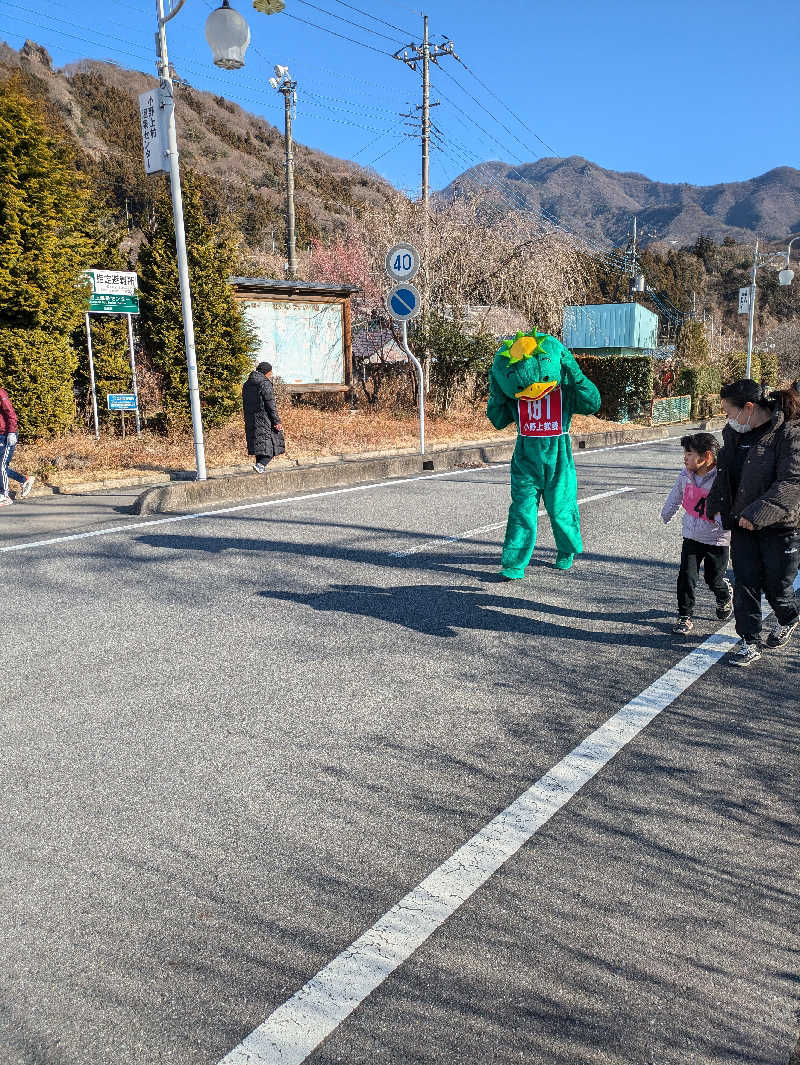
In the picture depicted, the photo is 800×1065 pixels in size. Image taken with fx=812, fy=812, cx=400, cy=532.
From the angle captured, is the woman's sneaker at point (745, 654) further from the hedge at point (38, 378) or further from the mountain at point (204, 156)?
the mountain at point (204, 156)

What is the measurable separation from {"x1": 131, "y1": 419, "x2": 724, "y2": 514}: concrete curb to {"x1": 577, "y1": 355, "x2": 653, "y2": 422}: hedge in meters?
9.82

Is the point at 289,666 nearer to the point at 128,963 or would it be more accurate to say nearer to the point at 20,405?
the point at 128,963

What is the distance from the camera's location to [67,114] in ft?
255

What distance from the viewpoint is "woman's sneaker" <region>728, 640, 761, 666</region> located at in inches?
176

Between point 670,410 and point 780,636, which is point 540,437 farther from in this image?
point 670,410

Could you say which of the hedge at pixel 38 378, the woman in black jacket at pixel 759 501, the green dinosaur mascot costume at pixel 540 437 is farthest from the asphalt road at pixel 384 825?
the hedge at pixel 38 378

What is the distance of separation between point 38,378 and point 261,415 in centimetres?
378

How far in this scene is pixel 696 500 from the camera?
508 cm

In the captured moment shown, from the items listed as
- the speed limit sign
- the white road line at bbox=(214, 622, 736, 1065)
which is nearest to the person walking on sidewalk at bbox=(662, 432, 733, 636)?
the white road line at bbox=(214, 622, 736, 1065)

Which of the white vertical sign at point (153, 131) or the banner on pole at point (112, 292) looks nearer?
the white vertical sign at point (153, 131)

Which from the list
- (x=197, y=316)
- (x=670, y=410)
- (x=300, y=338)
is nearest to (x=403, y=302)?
(x=197, y=316)

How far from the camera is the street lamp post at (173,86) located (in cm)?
Result: 942

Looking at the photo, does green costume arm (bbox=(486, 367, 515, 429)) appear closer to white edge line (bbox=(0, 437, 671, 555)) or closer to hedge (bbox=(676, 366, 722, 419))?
white edge line (bbox=(0, 437, 671, 555))

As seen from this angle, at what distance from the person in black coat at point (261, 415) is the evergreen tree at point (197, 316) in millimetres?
3376
